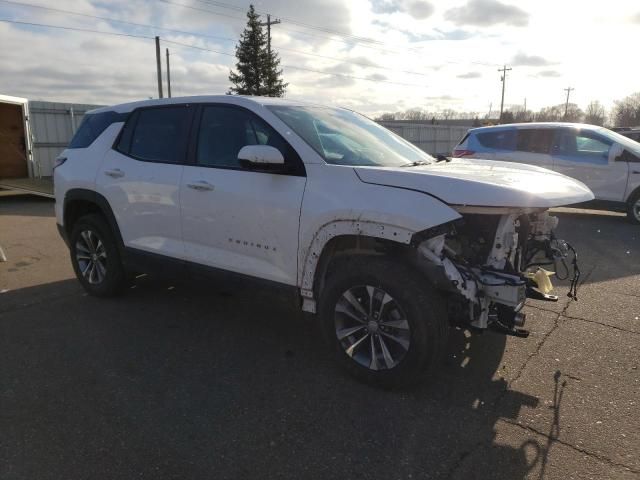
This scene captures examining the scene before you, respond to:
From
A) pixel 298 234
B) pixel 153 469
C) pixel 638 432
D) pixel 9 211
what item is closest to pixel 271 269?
pixel 298 234

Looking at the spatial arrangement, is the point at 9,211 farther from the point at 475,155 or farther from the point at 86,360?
the point at 475,155

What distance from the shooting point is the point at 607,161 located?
8.94 meters

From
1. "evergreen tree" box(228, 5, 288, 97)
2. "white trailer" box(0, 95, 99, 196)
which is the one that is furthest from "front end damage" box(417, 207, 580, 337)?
"evergreen tree" box(228, 5, 288, 97)

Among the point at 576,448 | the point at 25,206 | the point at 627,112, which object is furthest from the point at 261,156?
the point at 627,112

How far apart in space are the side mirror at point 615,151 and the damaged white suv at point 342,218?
6.17 m

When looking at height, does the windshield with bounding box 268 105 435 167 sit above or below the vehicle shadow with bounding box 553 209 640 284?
above

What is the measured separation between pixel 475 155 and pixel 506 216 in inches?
289

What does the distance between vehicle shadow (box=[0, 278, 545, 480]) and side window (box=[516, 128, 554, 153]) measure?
267 inches

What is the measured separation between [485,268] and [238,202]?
1.79 meters

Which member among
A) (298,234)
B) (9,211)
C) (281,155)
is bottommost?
(9,211)

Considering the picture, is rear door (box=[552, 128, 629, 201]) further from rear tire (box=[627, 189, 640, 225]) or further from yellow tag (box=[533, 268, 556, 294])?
yellow tag (box=[533, 268, 556, 294])

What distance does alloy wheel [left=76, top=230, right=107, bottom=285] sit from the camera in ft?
16.2

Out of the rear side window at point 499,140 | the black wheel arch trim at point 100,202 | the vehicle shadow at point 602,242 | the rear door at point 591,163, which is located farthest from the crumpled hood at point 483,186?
the rear side window at point 499,140

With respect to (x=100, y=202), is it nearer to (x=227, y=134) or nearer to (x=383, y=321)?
(x=227, y=134)
